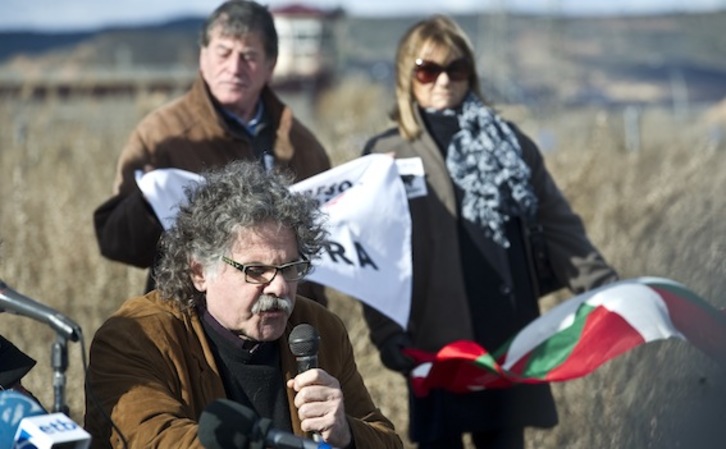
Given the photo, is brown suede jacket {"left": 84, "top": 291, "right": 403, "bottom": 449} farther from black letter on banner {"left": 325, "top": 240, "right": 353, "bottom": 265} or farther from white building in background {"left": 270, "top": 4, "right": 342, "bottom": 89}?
white building in background {"left": 270, "top": 4, "right": 342, "bottom": 89}

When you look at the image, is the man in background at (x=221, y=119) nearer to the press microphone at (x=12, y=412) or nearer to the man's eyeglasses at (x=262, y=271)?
the man's eyeglasses at (x=262, y=271)

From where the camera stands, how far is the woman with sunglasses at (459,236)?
6.03 meters

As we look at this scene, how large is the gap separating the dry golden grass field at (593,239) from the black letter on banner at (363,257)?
3.69 ft

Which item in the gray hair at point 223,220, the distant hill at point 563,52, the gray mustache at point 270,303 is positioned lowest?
the distant hill at point 563,52

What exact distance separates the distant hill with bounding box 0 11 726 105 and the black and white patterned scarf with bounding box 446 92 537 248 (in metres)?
44.0

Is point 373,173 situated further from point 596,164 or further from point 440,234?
point 596,164

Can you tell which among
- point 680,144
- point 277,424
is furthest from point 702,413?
point 680,144

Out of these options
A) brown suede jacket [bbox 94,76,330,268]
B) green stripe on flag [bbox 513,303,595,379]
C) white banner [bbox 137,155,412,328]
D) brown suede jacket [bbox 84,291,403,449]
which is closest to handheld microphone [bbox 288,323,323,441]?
brown suede jacket [bbox 84,291,403,449]

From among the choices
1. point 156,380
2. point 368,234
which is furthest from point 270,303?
point 368,234

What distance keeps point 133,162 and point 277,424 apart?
1.93 meters

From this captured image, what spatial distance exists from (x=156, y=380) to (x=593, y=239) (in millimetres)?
6960

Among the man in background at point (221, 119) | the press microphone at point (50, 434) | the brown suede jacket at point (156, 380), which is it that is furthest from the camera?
the man in background at point (221, 119)

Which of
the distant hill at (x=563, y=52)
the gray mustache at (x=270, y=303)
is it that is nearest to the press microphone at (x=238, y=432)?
the gray mustache at (x=270, y=303)

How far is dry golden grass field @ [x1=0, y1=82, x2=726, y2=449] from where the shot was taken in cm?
544
